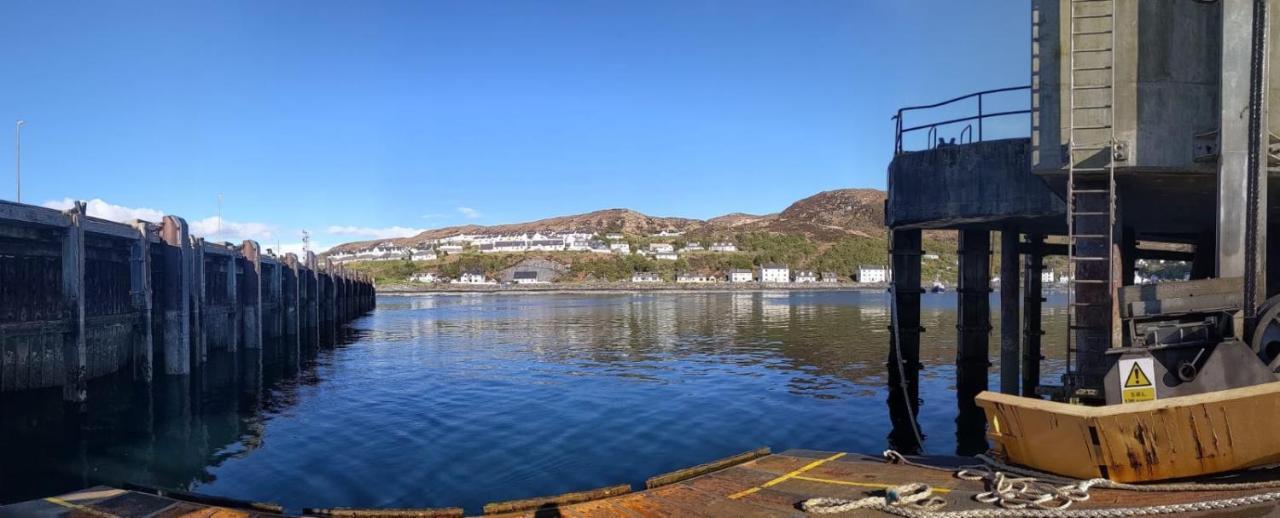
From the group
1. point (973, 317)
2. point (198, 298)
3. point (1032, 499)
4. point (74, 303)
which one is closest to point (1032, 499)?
point (1032, 499)

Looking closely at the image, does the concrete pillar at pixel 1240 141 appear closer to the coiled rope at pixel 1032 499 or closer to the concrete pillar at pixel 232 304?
the coiled rope at pixel 1032 499

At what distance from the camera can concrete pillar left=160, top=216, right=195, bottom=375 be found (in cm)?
3188

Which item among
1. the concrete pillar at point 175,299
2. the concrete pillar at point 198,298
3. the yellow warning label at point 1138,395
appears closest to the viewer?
the yellow warning label at point 1138,395

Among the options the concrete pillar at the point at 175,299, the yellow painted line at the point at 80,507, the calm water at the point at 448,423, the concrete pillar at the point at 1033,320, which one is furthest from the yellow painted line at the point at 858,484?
the concrete pillar at the point at 175,299

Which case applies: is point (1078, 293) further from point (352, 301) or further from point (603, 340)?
point (352, 301)

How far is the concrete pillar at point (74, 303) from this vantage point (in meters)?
24.1

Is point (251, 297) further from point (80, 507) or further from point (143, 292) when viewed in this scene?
point (80, 507)

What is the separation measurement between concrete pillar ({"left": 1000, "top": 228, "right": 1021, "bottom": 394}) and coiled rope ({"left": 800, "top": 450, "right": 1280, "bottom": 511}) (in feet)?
51.5

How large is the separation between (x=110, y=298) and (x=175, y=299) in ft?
10.2

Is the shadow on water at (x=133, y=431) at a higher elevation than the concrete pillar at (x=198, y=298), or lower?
lower

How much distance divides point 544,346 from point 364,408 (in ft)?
80.0

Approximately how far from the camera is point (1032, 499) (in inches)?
309

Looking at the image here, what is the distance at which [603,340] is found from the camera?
55.9 meters

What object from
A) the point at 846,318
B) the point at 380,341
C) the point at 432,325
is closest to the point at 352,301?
the point at 432,325
